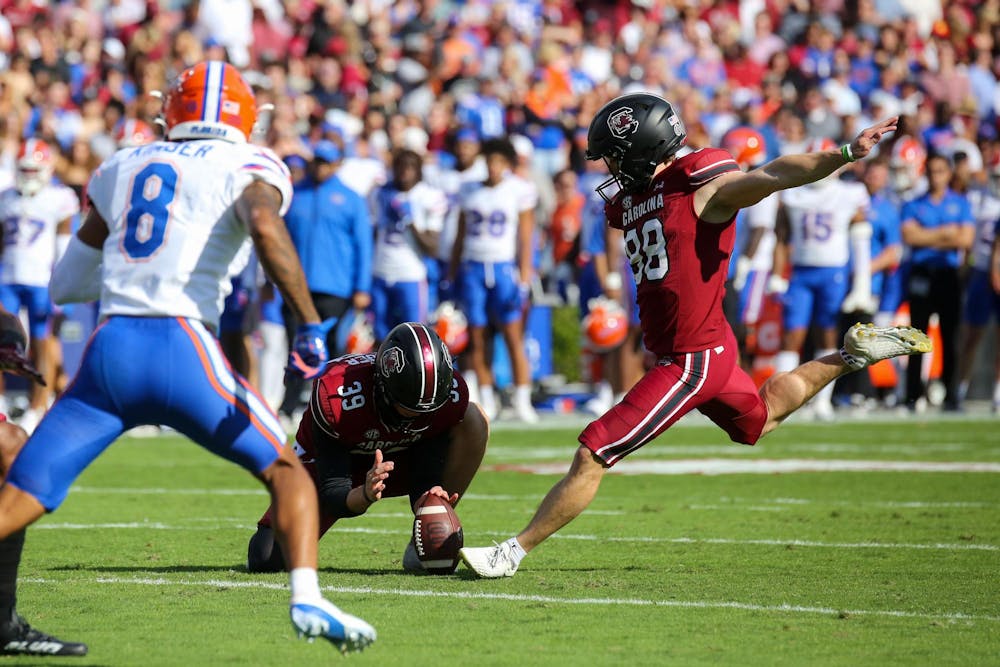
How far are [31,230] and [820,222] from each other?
6.78 meters

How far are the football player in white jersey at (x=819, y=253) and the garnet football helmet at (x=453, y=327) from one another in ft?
9.33

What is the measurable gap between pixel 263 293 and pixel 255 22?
7.41 metres

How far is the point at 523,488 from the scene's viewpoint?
31.7 feet

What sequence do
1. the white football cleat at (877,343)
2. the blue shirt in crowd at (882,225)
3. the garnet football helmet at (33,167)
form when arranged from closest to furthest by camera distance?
the white football cleat at (877,343)
the garnet football helmet at (33,167)
the blue shirt in crowd at (882,225)

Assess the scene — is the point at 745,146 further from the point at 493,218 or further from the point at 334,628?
the point at 334,628

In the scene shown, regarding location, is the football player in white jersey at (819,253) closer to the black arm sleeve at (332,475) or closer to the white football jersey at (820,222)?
the white football jersey at (820,222)

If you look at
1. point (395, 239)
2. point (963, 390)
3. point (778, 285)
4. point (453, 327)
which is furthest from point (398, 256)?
point (963, 390)

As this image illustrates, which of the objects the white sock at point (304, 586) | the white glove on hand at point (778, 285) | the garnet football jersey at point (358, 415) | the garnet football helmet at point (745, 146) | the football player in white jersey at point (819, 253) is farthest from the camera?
the white glove on hand at point (778, 285)

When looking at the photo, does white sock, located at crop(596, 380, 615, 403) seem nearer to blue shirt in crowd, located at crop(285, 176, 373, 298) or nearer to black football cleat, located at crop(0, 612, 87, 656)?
blue shirt in crowd, located at crop(285, 176, 373, 298)

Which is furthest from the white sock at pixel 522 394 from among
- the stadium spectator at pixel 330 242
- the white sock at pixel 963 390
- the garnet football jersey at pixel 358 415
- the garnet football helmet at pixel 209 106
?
the garnet football helmet at pixel 209 106

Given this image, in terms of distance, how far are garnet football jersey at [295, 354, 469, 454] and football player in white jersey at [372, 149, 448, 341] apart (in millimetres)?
7831

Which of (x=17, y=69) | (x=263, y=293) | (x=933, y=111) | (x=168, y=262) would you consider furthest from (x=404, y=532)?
(x=933, y=111)

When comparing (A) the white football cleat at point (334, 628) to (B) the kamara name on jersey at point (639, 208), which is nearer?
(A) the white football cleat at point (334, 628)

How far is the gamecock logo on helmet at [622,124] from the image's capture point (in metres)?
6.45
